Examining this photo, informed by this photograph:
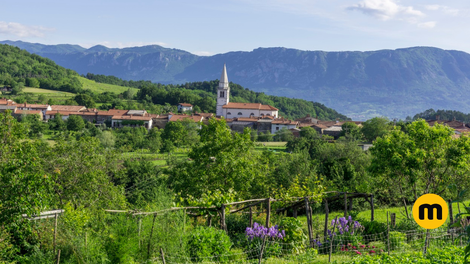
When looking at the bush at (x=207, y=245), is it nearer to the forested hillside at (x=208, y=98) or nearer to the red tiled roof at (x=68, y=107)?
the red tiled roof at (x=68, y=107)

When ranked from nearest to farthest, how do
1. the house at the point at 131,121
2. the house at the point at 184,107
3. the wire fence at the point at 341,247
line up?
the wire fence at the point at 341,247 → the house at the point at 131,121 → the house at the point at 184,107

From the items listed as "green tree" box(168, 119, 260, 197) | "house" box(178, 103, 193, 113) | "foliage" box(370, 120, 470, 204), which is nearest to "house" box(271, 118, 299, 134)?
"house" box(178, 103, 193, 113)

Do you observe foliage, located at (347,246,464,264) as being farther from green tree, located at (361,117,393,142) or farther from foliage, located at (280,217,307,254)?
green tree, located at (361,117,393,142)

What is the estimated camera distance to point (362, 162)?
2728cm

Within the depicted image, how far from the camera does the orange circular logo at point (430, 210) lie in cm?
672

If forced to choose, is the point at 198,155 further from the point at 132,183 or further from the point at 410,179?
the point at 132,183

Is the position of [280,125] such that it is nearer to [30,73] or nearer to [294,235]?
[294,235]

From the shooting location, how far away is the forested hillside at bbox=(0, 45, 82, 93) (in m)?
128

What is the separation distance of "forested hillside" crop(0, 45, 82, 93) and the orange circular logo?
12738 cm

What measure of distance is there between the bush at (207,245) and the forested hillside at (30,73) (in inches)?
4902

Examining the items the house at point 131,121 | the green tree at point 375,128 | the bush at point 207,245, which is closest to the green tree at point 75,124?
the house at point 131,121

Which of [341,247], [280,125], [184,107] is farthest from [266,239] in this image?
[184,107]

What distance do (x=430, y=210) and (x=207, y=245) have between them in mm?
4026

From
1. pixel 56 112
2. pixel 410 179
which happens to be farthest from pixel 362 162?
pixel 56 112
